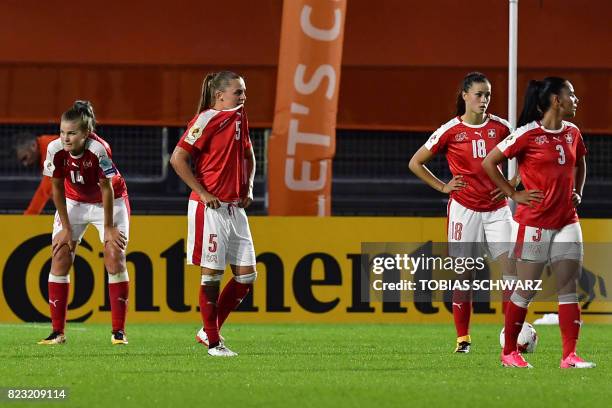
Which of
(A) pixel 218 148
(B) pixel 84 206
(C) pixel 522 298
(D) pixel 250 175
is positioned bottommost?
(C) pixel 522 298

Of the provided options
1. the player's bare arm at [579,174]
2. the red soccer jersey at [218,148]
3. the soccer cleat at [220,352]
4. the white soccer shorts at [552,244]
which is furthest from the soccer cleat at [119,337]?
the player's bare arm at [579,174]

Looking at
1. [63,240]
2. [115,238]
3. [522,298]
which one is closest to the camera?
[522,298]

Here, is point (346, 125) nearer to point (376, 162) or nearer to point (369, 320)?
point (376, 162)

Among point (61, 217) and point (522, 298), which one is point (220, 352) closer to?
point (61, 217)

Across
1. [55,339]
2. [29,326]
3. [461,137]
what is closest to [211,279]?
[55,339]

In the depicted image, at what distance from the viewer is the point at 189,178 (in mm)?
8727

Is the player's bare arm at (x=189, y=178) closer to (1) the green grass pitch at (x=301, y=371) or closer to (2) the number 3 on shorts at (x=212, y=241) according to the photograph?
(2) the number 3 on shorts at (x=212, y=241)

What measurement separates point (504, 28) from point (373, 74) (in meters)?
1.66

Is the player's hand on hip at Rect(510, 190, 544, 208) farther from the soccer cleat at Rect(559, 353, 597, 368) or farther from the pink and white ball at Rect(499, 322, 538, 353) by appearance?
the pink and white ball at Rect(499, 322, 538, 353)

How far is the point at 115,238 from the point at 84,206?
408 millimetres

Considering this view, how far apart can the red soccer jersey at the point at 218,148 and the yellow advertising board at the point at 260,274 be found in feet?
12.2

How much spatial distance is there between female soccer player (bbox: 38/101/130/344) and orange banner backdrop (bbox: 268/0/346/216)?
12.5 ft

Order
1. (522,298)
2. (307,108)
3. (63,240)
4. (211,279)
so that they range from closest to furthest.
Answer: (522,298) → (211,279) → (63,240) → (307,108)

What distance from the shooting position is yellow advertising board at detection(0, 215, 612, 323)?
1247 centimetres
